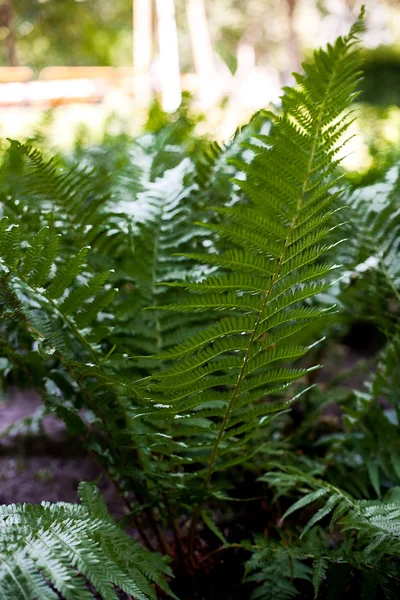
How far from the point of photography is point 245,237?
630 mm

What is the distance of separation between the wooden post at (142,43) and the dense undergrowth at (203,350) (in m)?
2.89

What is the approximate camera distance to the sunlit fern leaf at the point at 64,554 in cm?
48

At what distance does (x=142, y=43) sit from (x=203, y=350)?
3869 mm

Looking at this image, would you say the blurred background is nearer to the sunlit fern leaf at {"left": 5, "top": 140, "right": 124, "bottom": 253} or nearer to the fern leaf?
the sunlit fern leaf at {"left": 5, "top": 140, "right": 124, "bottom": 253}

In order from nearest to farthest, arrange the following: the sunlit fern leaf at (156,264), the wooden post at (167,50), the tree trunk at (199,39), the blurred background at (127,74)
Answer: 1. the sunlit fern leaf at (156,264)
2. the blurred background at (127,74)
3. the wooden post at (167,50)
4. the tree trunk at (199,39)

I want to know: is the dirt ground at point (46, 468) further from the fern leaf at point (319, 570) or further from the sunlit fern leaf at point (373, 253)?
the sunlit fern leaf at point (373, 253)

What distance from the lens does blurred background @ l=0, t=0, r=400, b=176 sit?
6.53ft

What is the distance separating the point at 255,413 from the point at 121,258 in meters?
0.39

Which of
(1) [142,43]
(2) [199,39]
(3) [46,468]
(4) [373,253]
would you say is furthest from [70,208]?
(2) [199,39]

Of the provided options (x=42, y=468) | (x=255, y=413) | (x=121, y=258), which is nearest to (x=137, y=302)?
(x=121, y=258)

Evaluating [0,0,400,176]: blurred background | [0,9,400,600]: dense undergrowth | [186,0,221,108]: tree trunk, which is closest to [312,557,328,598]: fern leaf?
[0,9,400,600]: dense undergrowth

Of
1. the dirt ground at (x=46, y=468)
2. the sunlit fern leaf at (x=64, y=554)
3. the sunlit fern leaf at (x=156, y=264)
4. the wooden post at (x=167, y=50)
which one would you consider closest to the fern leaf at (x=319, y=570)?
the sunlit fern leaf at (x=64, y=554)

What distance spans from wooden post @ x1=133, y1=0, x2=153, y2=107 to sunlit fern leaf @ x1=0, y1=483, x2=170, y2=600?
363 centimetres

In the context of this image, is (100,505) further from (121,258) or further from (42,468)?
(42,468)
